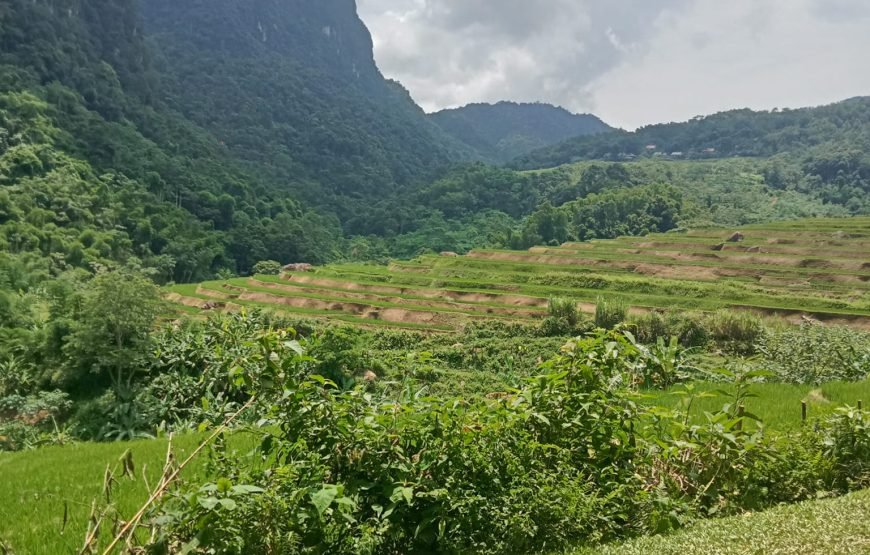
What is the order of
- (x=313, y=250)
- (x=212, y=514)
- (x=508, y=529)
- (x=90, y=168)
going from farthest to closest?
(x=313, y=250)
(x=90, y=168)
(x=508, y=529)
(x=212, y=514)

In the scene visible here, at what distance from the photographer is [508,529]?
4086 mm

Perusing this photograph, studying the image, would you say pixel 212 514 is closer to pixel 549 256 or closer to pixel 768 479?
pixel 768 479

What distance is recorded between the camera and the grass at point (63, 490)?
4480mm

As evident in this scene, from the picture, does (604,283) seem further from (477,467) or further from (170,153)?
(170,153)

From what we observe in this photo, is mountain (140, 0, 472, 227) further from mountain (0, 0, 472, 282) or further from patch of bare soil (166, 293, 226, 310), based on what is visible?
patch of bare soil (166, 293, 226, 310)

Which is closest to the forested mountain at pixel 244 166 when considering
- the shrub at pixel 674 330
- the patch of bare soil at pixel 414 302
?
the patch of bare soil at pixel 414 302

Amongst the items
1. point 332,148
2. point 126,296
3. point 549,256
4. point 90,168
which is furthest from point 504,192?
point 126,296

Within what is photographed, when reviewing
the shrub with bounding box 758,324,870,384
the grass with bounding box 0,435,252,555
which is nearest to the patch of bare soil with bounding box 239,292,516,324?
the shrub with bounding box 758,324,870,384

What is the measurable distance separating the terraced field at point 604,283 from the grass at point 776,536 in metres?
34.3

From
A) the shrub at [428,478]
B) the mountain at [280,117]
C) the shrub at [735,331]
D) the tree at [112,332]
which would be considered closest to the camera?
the shrub at [428,478]

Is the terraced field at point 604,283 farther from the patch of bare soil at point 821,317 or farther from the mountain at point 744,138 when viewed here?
the mountain at point 744,138

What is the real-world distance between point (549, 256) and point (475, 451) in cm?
6132

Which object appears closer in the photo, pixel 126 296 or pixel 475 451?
pixel 475 451

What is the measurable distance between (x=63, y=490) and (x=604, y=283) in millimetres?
44796
